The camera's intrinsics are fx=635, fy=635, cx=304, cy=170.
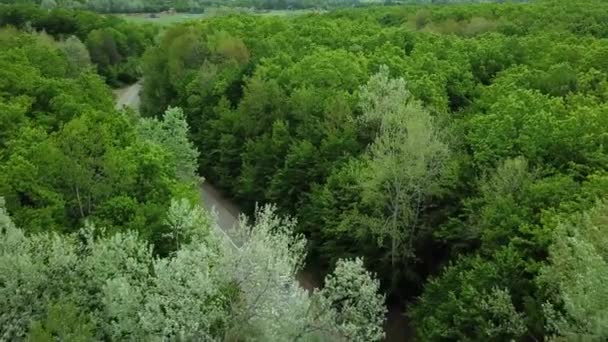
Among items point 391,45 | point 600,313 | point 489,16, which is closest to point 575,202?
point 600,313

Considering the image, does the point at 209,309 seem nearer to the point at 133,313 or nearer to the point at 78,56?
the point at 133,313

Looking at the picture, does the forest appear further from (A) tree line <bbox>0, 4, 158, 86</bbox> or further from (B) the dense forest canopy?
(B) the dense forest canopy

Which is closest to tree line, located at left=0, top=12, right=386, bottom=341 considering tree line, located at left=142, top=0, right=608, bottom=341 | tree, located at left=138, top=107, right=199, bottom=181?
tree line, located at left=142, top=0, right=608, bottom=341

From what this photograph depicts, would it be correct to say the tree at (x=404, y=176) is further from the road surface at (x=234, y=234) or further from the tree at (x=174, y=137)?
the tree at (x=174, y=137)

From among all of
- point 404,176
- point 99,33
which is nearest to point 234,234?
point 404,176

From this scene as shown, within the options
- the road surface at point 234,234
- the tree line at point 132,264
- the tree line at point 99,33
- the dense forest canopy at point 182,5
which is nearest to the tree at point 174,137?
the road surface at point 234,234
